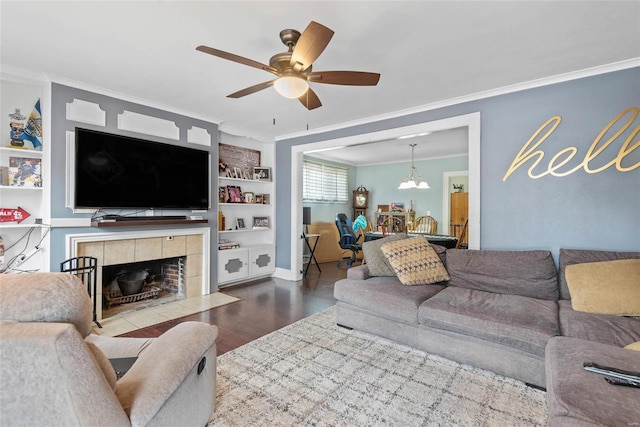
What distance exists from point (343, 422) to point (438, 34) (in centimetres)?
262

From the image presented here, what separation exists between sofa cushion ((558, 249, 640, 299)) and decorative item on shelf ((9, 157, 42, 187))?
489 centimetres

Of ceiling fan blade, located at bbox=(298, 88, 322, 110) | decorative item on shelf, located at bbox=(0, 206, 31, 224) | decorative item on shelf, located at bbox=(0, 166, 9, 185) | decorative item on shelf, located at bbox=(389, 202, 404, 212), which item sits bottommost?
decorative item on shelf, located at bbox=(0, 206, 31, 224)

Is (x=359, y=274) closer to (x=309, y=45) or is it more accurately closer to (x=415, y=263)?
(x=415, y=263)

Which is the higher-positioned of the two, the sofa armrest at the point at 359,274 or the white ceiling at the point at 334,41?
the white ceiling at the point at 334,41

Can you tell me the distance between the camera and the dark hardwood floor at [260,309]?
2883mm

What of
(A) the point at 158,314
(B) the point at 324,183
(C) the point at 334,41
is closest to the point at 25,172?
(A) the point at 158,314

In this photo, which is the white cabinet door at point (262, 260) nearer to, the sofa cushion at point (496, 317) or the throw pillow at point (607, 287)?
the sofa cushion at point (496, 317)

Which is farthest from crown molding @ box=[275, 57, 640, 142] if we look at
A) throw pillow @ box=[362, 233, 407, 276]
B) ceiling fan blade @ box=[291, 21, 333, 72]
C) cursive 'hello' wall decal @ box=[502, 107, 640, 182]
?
ceiling fan blade @ box=[291, 21, 333, 72]

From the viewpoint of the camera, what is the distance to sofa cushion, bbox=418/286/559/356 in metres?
1.98

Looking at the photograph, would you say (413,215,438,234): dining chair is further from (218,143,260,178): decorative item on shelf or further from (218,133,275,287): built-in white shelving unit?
(218,143,260,178): decorative item on shelf

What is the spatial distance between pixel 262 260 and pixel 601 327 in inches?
166

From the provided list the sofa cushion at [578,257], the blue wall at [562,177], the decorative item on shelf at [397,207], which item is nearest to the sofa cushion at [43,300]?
the sofa cushion at [578,257]

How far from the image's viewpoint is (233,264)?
463 cm

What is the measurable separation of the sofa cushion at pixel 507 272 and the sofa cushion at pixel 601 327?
1.50 ft
